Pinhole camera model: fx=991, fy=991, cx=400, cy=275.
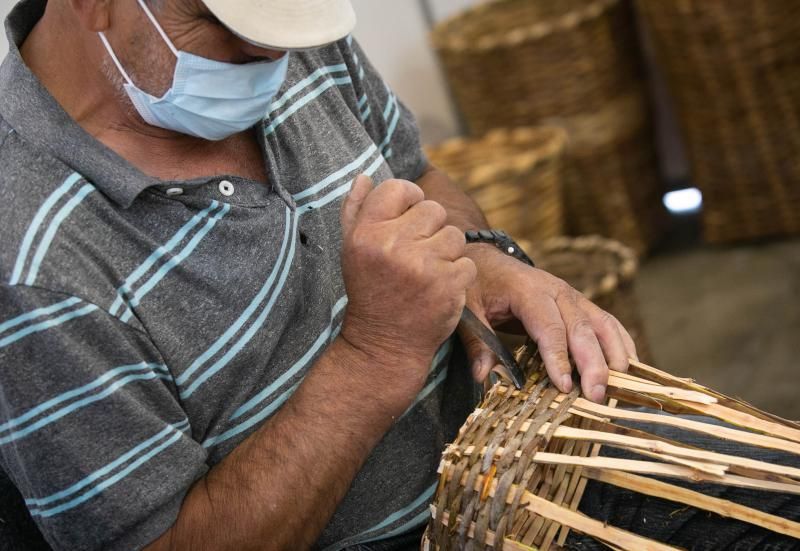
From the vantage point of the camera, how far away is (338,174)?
49.3 inches

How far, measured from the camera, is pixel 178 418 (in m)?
1.02

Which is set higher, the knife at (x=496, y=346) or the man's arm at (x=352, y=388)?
the man's arm at (x=352, y=388)

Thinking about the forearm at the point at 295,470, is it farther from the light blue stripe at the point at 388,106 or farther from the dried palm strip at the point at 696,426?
the light blue stripe at the point at 388,106

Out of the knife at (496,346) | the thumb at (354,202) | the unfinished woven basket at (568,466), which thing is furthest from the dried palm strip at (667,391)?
the thumb at (354,202)

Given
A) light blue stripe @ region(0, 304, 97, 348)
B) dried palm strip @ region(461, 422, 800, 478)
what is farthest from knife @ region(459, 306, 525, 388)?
light blue stripe @ region(0, 304, 97, 348)

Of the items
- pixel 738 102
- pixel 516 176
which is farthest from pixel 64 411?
pixel 738 102

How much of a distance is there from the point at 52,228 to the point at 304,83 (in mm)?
450

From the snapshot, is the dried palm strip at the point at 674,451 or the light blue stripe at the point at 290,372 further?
the light blue stripe at the point at 290,372

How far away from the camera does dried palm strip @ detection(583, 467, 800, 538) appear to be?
3.22 ft

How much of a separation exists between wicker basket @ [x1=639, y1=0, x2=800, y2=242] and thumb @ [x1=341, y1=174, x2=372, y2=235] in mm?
1969

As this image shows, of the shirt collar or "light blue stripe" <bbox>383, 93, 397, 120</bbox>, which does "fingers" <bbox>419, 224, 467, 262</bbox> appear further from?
"light blue stripe" <bbox>383, 93, 397, 120</bbox>

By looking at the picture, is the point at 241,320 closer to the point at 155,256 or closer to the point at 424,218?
the point at 155,256

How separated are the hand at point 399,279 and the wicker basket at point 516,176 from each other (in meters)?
1.53

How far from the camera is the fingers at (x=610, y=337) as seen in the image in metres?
1.12
